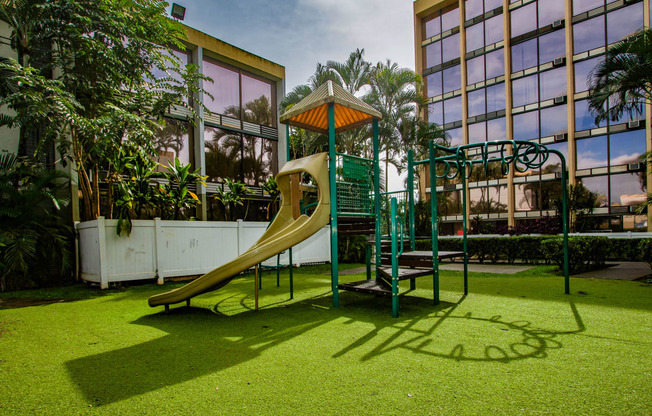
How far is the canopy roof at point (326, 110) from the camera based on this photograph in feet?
19.3

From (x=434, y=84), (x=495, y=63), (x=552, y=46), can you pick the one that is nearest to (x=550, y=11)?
(x=552, y=46)

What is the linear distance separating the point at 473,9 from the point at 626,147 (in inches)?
580

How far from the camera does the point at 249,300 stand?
6562mm

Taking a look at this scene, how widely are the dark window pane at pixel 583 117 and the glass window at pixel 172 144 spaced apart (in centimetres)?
2318

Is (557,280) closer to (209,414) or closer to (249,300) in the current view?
(249,300)

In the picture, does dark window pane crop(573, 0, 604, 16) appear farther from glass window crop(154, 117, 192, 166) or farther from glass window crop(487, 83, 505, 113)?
glass window crop(154, 117, 192, 166)

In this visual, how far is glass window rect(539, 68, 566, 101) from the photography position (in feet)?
77.5

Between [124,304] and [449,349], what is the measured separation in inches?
218

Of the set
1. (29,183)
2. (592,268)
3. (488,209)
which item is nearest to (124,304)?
(29,183)

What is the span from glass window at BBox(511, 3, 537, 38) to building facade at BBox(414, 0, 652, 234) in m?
0.07

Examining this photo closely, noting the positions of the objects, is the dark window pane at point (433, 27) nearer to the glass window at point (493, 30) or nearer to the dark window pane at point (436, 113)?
the glass window at point (493, 30)

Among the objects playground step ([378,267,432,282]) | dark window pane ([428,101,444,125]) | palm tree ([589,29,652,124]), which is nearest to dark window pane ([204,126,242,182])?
playground step ([378,267,432,282])

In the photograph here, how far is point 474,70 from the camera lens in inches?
1088

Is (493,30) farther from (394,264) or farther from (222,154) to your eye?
(394,264)
